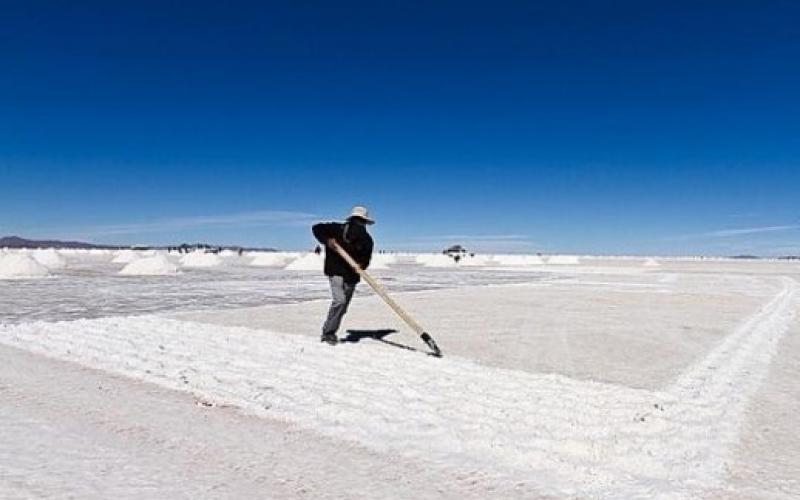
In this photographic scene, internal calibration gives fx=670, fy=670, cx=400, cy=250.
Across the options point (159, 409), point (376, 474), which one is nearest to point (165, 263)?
point (159, 409)

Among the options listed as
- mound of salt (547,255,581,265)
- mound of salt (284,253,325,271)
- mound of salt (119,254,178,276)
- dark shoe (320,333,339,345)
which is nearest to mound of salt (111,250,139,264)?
mound of salt (284,253,325,271)

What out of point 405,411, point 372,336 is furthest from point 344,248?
point 405,411

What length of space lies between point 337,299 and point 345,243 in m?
0.88

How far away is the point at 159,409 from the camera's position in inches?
256

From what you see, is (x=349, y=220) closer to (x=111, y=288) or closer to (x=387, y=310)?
(x=387, y=310)

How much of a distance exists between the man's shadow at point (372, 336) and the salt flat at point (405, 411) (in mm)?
110

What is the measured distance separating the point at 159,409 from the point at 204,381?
1.31 meters

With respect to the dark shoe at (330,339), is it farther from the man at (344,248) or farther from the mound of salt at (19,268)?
the mound of salt at (19,268)

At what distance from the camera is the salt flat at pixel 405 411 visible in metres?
4.63

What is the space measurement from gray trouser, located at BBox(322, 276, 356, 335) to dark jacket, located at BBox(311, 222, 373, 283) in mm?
95

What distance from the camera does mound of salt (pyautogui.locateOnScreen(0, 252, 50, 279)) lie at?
29.9 meters

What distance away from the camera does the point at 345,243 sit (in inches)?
406

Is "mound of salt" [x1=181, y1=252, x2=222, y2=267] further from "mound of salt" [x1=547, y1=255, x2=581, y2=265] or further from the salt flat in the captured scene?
"mound of salt" [x1=547, y1=255, x2=581, y2=265]

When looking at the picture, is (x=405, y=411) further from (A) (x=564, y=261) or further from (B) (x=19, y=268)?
(A) (x=564, y=261)
